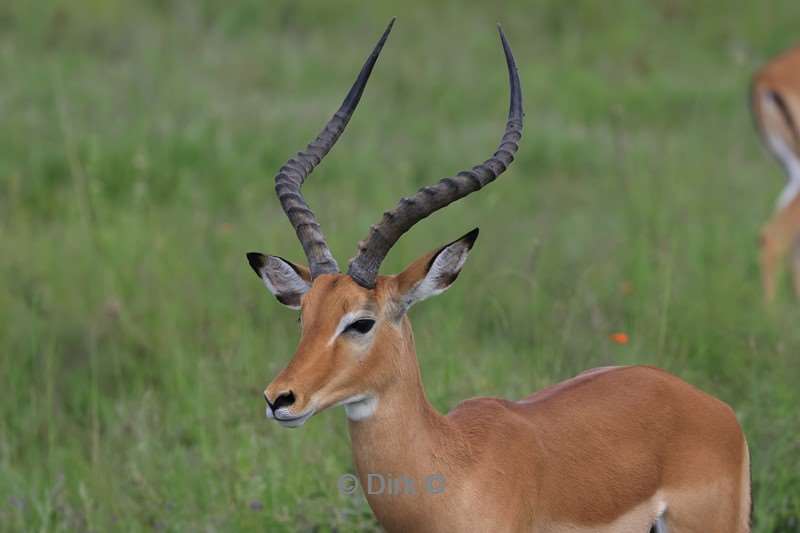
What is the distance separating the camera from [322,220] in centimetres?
675

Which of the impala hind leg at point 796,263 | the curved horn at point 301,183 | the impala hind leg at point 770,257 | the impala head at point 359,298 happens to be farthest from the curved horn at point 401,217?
the impala hind leg at point 796,263

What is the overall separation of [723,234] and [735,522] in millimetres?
3872

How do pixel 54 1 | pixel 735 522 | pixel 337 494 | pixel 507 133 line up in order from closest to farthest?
pixel 507 133
pixel 735 522
pixel 337 494
pixel 54 1

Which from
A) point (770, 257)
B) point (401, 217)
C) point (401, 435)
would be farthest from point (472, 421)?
point (770, 257)

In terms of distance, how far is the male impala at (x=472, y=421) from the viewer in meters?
3.17

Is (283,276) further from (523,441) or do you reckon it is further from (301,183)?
(523,441)

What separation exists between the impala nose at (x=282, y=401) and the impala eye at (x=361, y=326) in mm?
230

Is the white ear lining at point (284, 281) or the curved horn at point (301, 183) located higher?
the curved horn at point (301, 183)

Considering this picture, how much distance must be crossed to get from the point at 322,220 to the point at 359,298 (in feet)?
11.8

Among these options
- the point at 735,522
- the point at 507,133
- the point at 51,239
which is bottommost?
the point at 735,522

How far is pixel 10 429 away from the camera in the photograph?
5.47 m

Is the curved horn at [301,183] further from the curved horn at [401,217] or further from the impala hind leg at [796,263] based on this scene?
the impala hind leg at [796,263]

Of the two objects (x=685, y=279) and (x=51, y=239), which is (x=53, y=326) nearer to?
(x=51, y=239)

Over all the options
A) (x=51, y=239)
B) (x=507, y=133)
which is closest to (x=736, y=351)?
(x=507, y=133)
